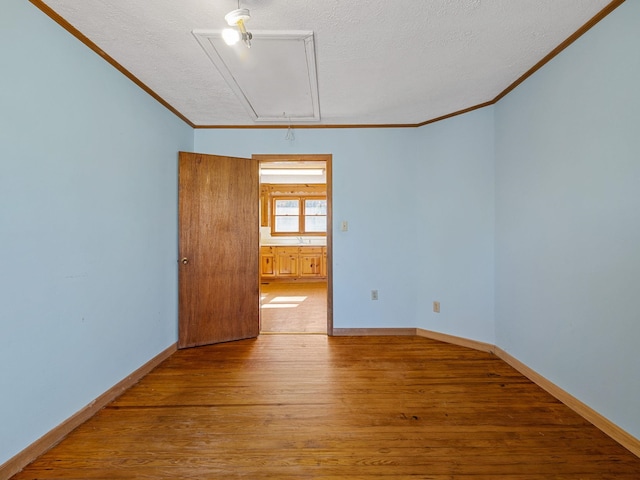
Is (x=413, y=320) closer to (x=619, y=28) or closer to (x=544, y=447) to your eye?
(x=544, y=447)

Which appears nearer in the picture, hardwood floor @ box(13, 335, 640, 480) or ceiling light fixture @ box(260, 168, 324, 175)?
hardwood floor @ box(13, 335, 640, 480)

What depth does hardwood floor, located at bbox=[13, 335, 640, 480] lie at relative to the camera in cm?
139

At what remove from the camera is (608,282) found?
1590 millimetres

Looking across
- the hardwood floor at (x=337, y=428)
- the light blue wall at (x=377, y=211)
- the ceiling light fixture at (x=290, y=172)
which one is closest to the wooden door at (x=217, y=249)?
the light blue wall at (x=377, y=211)

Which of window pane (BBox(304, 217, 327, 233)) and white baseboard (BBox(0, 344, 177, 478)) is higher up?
window pane (BBox(304, 217, 327, 233))

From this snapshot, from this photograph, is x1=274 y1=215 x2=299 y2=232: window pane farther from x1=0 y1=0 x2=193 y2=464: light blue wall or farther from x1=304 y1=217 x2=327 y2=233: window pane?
x1=0 y1=0 x2=193 y2=464: light blue wall

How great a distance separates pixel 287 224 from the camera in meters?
7.20

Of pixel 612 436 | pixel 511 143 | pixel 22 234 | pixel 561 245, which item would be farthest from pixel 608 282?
pixel 22 234

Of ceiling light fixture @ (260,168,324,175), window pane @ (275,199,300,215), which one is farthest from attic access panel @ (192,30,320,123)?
window pane @ (275,199,300,215)

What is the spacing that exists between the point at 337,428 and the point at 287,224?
19.0 feet

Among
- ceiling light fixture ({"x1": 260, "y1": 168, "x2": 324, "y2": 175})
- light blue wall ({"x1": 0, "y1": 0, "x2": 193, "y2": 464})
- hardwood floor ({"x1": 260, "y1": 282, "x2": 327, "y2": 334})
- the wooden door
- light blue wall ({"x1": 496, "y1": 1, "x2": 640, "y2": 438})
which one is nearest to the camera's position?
light blue wall ({"x1": 0, "y1": 0, "x2": 193, "y2": 464})

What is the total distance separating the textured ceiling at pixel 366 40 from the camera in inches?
60.4

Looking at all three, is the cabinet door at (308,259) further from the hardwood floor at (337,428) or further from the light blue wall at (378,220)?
the hardwood floor at (337,428)

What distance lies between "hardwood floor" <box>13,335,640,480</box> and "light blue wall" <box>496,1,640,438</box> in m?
0.34
